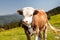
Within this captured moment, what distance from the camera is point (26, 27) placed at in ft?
44.6

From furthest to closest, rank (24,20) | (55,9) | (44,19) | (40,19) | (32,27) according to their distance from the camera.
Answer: (55,9), (44,19), (40,19), (32,27), (24,20)

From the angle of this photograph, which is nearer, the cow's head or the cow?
the cow's head

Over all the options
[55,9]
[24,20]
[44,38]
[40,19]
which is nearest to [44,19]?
[40,19]

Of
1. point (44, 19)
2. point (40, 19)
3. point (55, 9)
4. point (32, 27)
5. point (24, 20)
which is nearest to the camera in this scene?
point (24, 20)

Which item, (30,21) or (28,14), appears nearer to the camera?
(28,14)

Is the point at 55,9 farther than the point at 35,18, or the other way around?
the point at 55,9

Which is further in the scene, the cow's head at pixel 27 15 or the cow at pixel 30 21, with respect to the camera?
the cow at pixel 30 21

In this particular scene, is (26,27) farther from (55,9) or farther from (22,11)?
(55,9)

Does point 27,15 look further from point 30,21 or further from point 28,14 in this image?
point 30,21

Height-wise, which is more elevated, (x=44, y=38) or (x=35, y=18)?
(x=35, y=18)

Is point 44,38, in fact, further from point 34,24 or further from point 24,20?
point 24,20

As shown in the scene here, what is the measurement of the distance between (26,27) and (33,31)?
1.57 feet

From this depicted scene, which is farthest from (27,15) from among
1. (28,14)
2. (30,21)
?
(30,21)

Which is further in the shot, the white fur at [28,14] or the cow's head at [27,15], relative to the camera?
the white fur at [28,14]
